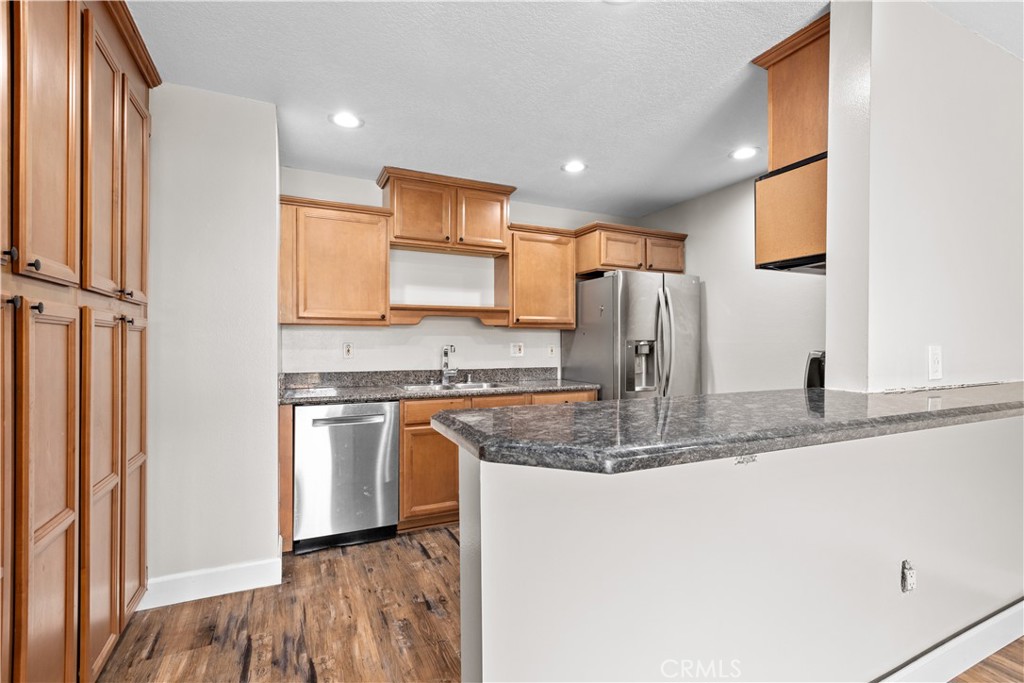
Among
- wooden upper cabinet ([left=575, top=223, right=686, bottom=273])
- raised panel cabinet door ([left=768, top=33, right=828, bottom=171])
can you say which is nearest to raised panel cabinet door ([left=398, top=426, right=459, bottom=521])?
wooden upper cabinet ([left=575, top=223, right=686, bottom=273])

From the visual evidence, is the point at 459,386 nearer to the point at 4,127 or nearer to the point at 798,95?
the point at 798,95

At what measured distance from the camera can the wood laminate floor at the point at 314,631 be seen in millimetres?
1777

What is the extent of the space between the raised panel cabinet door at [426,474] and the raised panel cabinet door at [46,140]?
6.56 feet

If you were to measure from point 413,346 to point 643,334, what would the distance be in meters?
1.73

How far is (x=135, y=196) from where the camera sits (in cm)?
195

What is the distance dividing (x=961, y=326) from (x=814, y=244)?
687 mm

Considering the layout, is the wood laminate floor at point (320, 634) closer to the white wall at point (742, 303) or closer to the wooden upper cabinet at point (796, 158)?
the wooden upper cabinet at point (796, 158)

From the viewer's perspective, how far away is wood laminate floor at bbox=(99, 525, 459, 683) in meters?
1.78

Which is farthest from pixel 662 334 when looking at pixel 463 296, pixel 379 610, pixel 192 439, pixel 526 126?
pixel 192 439

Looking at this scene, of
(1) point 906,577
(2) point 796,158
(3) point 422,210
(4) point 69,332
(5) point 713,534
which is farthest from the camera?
(3) point 422,210

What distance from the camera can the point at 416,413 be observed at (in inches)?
121

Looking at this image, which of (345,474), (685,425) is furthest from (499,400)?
(685,425)

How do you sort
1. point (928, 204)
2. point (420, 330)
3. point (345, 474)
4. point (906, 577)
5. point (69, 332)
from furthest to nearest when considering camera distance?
point (420, 330) → point (345, 474) → point (928, 204) → point (906, 577) → point (69, 332)

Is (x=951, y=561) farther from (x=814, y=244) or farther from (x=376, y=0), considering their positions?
(x=376, y=0)
